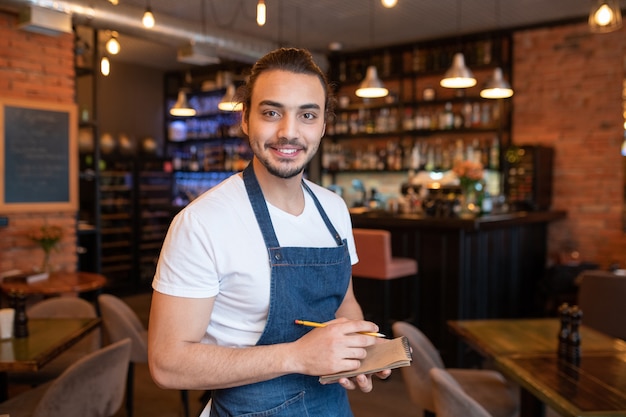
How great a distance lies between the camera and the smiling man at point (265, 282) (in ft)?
4.10

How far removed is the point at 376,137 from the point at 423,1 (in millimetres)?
2589

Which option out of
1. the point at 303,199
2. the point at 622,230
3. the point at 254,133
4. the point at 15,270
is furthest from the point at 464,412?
the point at 622,230

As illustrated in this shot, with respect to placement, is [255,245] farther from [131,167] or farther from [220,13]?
[131,167]

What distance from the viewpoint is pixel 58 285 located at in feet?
→ 14.3

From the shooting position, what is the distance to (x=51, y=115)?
5.42 metres

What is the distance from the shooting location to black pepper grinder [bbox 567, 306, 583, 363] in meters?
2.35

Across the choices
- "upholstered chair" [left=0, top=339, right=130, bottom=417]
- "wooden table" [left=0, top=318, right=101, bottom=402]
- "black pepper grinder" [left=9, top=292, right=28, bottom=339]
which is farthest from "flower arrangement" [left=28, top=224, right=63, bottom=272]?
"upholstered chair" [left=0, top=339, right=130, bottom=417]

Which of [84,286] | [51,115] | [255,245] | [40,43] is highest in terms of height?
[40,43]

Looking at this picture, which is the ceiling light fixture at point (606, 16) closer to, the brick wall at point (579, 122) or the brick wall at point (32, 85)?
the brick wall at point (579, 122)

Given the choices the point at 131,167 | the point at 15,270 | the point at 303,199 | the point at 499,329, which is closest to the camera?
the point at 303,199

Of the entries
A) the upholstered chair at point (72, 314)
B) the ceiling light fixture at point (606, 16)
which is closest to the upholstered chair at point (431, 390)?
the upholstered chair at point (72, 314)

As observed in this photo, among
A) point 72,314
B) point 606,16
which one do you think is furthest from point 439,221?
point 72,314

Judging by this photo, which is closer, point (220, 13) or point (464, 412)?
point (464, 412)

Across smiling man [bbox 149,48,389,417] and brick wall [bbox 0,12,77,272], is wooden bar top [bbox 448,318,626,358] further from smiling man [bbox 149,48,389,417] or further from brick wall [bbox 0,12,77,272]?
brick wall [bbox 0,12,77,272]
